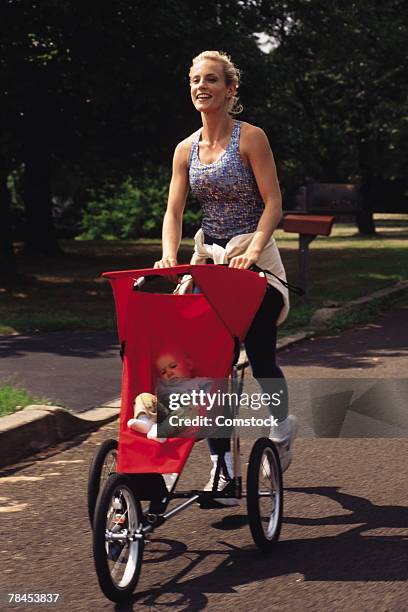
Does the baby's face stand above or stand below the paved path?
above

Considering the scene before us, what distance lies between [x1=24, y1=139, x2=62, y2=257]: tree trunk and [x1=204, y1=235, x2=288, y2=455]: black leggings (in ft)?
60.0

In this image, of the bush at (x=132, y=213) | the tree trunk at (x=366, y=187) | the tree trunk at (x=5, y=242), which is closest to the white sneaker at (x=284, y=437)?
the tree trunk at (x=5, y=242)

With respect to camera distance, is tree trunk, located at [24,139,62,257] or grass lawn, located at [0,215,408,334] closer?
grass lawn, located at [0,215,408,334]

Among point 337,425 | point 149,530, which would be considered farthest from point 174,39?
point 149,530

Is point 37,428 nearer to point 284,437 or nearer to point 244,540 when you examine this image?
point 284,437

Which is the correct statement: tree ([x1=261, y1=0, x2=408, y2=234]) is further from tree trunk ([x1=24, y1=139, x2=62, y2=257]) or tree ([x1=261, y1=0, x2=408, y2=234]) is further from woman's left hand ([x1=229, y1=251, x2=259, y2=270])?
woman's left hand ([x1=229, y1=251, x2=259, y2=270])

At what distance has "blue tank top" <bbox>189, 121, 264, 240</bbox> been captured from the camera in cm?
496

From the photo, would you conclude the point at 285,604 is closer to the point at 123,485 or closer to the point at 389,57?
the point at 123,485

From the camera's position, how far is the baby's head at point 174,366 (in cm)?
459

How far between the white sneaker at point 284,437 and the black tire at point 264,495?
29 cm

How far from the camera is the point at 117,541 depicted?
4152 millimetres

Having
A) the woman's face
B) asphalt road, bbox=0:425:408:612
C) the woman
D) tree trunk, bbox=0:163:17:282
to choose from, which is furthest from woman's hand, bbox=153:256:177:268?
tree trunk, bbox=0:163:17:282

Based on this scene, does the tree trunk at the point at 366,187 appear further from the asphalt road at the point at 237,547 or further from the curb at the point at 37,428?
the asphalt road at the point at 237,547

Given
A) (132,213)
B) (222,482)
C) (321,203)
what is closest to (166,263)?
(222,482)
